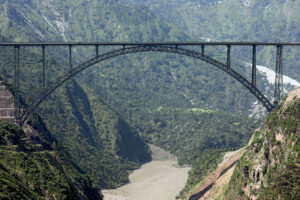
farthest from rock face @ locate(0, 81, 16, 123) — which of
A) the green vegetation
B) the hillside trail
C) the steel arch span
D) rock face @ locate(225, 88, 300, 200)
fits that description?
rock face @ locate(225, 88, 300, 200)

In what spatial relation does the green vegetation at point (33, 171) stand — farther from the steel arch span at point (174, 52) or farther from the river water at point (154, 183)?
the river water at point (154, 183)

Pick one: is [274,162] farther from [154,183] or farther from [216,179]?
[154,183]

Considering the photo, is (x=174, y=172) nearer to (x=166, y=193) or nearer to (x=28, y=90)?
(x=166, y=193)

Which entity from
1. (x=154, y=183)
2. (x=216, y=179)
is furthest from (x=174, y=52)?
(x=154, y=183)

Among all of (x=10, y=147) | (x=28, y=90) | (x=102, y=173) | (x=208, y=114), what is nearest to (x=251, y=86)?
(x=10, y=147)

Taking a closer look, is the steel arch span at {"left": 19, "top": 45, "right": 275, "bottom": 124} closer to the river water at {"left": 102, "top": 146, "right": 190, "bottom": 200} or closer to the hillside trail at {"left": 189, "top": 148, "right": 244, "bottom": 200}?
the hillside trail at {"left": 189, "top": 148, "right": 244, "bottom": 200}

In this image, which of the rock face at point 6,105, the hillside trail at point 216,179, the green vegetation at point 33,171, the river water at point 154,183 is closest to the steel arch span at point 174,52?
the rock face at point 6,105
